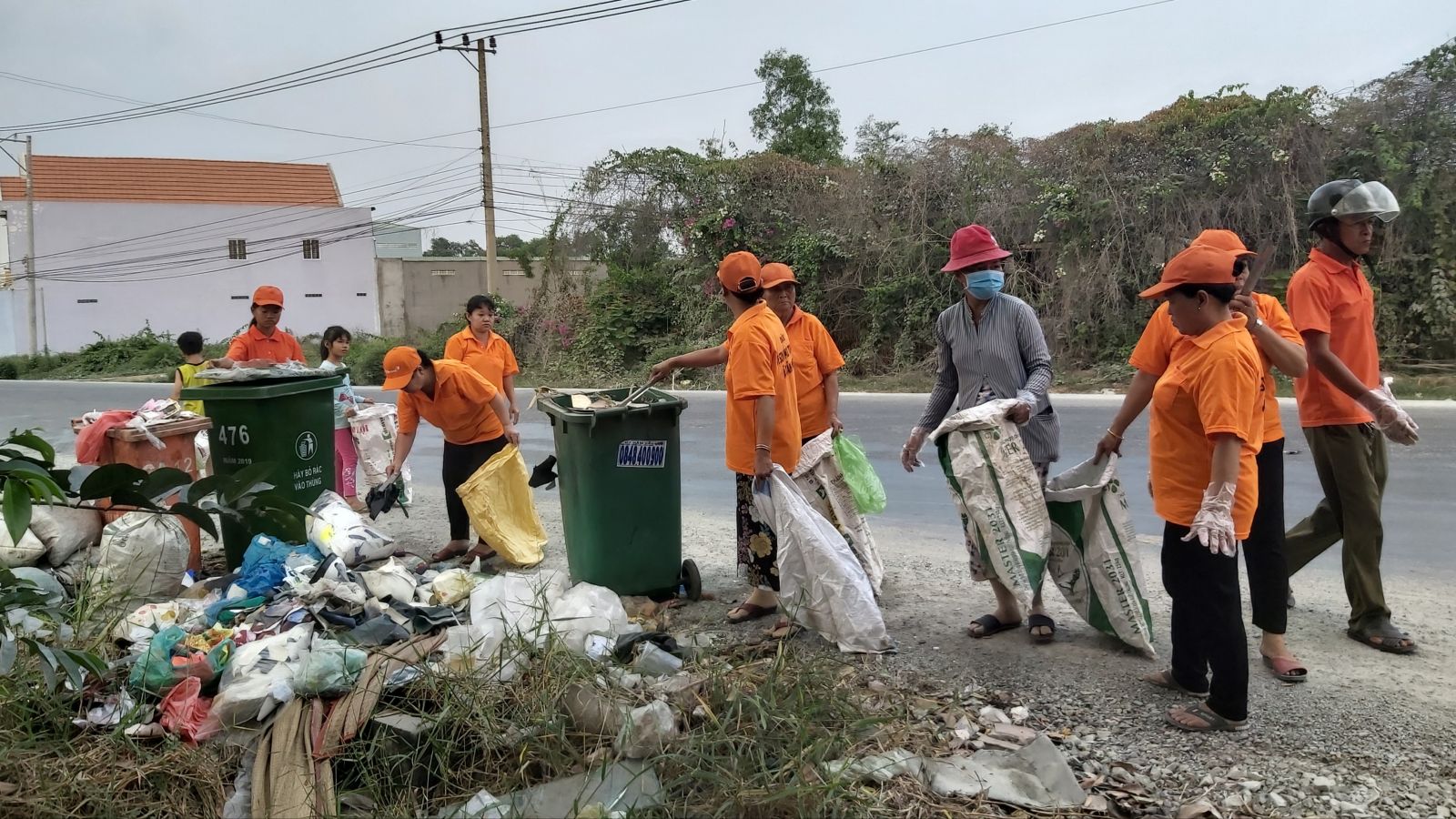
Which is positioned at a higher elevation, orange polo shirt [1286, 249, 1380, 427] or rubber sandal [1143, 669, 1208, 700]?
orange polo shirt [1286, 249, 1380, 427]

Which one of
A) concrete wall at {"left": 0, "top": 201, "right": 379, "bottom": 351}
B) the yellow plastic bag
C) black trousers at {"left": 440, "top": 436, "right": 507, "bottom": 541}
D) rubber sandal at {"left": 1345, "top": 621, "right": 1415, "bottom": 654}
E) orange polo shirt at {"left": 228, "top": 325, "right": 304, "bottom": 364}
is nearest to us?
rubber sandal at {"left": 1345, "top": 621, "right": 1415, "bottom": 654}

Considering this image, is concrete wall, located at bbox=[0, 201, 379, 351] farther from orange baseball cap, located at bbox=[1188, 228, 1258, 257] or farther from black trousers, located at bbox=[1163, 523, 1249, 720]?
black trousers, located at bbox=[1163, 523, 1249, 720]

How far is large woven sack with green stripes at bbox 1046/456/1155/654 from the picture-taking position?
12.2 ft

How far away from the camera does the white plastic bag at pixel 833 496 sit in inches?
176

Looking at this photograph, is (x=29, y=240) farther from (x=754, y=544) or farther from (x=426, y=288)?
(x=754, y=544)

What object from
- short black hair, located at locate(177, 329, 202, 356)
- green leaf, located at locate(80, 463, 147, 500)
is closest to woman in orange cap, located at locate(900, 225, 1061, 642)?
green leaf, located at locate(80, 463, 147, 500)

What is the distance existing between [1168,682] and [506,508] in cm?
352

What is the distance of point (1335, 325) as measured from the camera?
3760 millimetres

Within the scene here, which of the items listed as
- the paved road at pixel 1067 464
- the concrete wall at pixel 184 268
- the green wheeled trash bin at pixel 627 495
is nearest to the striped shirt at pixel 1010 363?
the green wheeled trash bin at pixel 627 495

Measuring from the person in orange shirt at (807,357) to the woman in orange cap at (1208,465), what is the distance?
172 cm

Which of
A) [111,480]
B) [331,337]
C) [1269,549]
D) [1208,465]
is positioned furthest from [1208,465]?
[331,337]

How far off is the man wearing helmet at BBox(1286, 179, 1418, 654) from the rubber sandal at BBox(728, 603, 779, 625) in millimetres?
2334

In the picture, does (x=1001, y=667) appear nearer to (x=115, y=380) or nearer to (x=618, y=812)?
(x=618, y=812)

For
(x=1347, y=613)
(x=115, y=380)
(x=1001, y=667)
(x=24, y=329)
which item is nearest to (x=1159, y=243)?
(x=1347, y=613)
